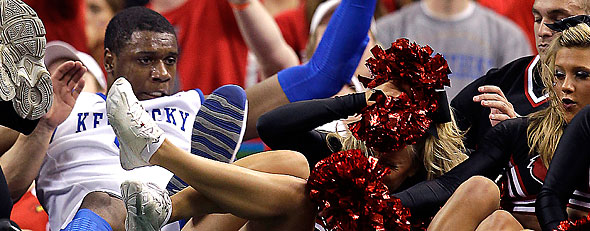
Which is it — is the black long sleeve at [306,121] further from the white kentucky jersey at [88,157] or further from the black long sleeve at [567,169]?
the black long sleeve at [567,169]

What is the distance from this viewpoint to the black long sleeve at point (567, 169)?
104 inches

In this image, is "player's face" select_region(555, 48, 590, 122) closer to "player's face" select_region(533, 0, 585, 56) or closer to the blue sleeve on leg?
"player's face" select_region(533, 0, 585, 56)

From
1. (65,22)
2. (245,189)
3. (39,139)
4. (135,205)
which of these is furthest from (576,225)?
(65,22)

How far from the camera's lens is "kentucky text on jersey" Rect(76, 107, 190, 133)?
3.39 metres

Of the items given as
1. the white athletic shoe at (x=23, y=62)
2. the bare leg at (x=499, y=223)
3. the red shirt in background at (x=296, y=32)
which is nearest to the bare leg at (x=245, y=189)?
the bare leg at (x=499, y=223)

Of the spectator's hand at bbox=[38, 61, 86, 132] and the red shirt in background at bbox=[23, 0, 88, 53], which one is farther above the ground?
the spectator's hand at bbox=[38, 61, 86, 132]

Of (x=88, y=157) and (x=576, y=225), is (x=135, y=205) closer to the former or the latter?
(x=88, y=157)

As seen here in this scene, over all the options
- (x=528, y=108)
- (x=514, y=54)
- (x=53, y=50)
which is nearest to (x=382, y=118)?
(x=528, y=108)

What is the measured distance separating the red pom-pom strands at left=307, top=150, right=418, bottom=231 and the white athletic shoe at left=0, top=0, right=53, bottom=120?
2.93 feet

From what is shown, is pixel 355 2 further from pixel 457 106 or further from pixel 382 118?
pixel 382 118

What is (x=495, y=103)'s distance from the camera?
3092mm

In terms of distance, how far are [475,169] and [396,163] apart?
10.0 inches

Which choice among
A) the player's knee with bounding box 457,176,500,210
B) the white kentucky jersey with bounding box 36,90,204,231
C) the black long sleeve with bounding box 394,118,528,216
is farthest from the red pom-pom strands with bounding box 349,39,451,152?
the white kentucky jersey with bounding box 36,90,204,231

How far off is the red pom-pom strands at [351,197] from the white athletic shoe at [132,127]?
468mm
